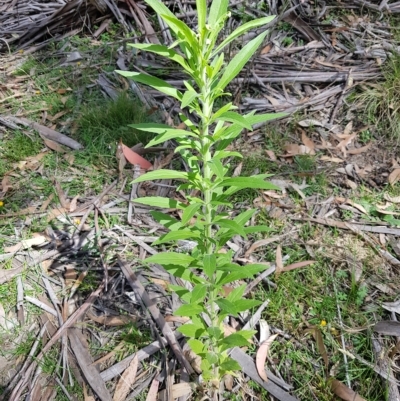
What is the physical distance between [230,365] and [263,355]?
341mm

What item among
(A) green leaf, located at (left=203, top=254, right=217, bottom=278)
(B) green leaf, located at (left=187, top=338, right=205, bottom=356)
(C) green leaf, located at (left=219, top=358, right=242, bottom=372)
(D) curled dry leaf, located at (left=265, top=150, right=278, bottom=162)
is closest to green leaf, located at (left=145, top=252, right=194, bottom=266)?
(A) green leaf, located at (left=203, top=254, right=217, bottom=278)

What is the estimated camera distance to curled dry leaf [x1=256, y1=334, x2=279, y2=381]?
189cm

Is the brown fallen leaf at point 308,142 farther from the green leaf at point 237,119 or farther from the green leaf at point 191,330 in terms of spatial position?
the green leaf at point 237,119

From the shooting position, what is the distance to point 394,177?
270 cm

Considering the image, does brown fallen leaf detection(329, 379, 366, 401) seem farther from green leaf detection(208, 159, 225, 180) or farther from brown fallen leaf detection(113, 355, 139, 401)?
green leaf detection(208, 159, 225, 180)

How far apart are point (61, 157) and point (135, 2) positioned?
1.79m

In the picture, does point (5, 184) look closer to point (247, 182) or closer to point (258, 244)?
point (258, 244)

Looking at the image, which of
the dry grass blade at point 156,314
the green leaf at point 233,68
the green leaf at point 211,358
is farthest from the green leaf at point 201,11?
the dry grass blade at point 156,314

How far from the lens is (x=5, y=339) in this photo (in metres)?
2.04

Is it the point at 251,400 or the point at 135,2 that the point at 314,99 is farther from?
the point at 251,400

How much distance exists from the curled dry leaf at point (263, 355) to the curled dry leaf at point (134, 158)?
4.43 ft

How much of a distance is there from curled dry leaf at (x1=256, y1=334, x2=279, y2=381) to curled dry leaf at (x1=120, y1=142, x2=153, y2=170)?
4.43 feet

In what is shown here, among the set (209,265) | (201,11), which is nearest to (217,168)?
(209,265)

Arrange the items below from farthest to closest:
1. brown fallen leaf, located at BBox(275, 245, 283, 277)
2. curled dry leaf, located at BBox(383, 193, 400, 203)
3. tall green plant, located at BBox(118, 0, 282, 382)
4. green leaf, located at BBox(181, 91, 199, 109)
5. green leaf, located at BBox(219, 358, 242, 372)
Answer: curled dry leaf, located at BBox(383, 193, 400, 203)
brown fallen leaf, located at BBox(275, 245, 283, 277)
green leaf, located at BBox(219, 358, 242, 372)
tall green plant, located at BBox(118, 0, 282, 382)
green leaf, located at BBox(181, 91, 199, 109)
